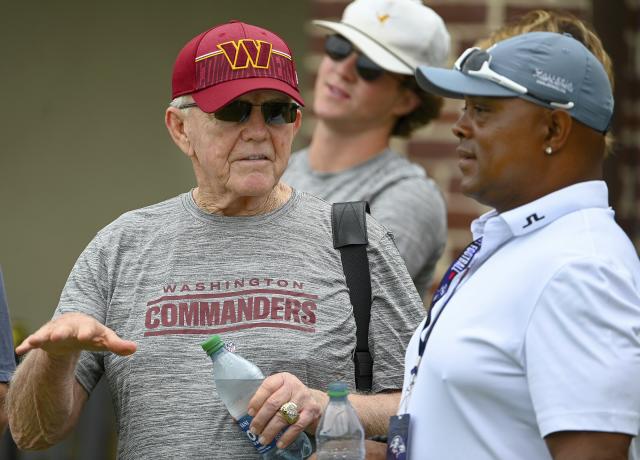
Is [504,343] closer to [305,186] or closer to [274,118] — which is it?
[274,118]

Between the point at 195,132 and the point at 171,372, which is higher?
the point at 195,132

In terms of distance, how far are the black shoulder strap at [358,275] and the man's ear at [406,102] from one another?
136cm

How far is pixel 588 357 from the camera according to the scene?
2.59m

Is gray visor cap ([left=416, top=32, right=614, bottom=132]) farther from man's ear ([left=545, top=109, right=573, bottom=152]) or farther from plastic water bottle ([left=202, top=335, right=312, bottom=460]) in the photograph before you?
plastic water bottle ([left=202, top=335, right=312, bottom=460])

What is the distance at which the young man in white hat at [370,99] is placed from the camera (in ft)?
14.9

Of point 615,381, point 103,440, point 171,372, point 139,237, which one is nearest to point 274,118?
point 139,237

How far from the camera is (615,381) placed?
8.53ft

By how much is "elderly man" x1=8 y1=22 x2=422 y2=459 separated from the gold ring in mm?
16

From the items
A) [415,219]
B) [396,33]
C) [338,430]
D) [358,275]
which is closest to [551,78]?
[358,275]

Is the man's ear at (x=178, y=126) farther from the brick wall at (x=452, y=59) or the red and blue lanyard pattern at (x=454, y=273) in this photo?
the brick wall at (x=452, y=59)

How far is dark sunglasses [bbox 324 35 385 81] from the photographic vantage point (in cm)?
464

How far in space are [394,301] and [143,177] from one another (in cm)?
381

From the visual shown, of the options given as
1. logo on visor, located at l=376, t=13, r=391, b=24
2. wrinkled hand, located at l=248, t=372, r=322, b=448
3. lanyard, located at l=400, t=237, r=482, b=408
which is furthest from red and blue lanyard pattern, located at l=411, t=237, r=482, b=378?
logo on visor, located at l=376, t=13, r=391, b=24

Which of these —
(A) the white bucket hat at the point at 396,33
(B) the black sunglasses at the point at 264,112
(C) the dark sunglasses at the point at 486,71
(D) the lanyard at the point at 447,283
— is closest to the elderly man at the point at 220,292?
(B) the black sunglasses at the point at 264,112
